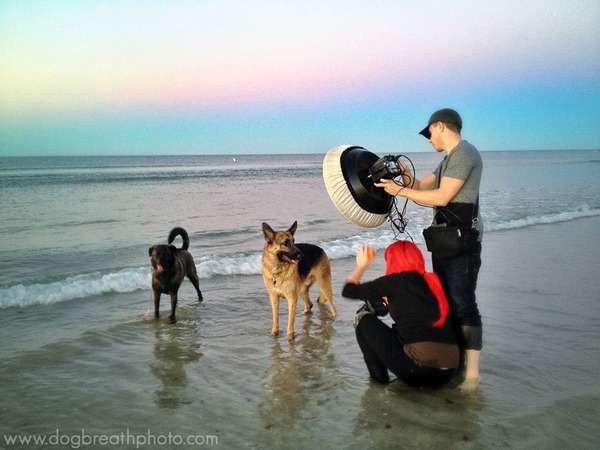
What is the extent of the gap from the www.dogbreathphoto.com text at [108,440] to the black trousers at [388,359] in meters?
1.48

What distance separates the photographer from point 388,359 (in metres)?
3.72

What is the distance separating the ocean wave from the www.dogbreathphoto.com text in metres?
3.92

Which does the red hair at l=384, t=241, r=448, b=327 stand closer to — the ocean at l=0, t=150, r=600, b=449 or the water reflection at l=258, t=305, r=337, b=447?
the ocean at l=0, t=150, r=600, b=449

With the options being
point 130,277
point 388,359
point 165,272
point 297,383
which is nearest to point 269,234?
point 165,272

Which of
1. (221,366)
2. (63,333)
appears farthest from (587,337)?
(63,333)

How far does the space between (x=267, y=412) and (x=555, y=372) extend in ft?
9.27

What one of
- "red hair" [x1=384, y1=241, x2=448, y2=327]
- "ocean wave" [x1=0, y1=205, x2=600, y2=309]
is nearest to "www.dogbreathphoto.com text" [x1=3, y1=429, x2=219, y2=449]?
"red hair" [x1=384, y1=241, x2=448, y2=327]

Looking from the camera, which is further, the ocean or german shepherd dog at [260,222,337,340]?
german shepherd dog at [260,222,337,340]

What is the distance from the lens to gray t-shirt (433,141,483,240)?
376 centimetres

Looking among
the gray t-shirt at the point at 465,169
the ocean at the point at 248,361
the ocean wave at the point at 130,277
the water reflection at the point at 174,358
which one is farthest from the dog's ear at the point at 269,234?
the ocean wave at the point at 130,277

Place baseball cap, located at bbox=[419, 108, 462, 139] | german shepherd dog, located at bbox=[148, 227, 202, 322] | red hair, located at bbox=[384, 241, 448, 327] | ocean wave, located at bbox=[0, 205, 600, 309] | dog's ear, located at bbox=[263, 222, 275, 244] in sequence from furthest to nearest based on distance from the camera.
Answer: ocean wave, located at bbox=[0, 205, 600, 309] < german shepherd dog, located at bbox=[148, 227, 202, 322] < dog's ear, located at bbox=[263, 222, 275, 244] < baseball cap, located at bbox=[419, 108, 462, 139] < red hair, located at bbox=[384, 241, 448, 327]

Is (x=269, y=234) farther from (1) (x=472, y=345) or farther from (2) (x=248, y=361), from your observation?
(1) (x=472, y=345)

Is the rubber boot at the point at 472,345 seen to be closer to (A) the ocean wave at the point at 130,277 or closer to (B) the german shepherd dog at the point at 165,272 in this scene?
(B) the german shepherd dog at the point at 165,272

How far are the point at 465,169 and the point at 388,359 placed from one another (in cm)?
173
